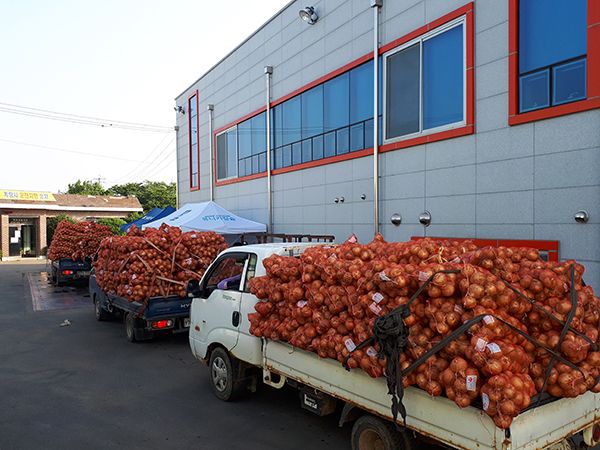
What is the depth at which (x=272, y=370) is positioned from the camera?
4.86m

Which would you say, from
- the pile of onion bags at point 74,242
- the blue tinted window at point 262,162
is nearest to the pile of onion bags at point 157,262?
the blue tinted window at point 262,162

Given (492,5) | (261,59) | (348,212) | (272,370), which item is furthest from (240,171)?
(272,370)

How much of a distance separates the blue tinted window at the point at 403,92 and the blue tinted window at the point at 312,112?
327cm

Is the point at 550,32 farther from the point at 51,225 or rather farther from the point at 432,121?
the point at 51,225

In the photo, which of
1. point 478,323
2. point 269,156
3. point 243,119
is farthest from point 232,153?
point 478,323

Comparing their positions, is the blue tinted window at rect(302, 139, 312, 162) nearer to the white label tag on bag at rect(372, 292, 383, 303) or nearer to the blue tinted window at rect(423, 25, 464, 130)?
the blue tinted window at rect(423, 25, 464, 130)

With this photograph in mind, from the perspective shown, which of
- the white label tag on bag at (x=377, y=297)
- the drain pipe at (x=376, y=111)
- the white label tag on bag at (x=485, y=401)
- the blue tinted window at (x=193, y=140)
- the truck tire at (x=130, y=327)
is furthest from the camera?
the blue tinted window at (x=193, y=140)

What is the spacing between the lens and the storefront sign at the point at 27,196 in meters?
37.3

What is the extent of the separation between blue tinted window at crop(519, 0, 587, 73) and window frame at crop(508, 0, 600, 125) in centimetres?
14

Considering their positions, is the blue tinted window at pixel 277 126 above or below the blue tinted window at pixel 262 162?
above

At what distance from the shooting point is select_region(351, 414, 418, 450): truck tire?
3.61 m

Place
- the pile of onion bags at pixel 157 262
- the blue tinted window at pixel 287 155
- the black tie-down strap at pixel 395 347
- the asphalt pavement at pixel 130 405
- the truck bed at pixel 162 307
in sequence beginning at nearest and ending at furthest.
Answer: the black tie-down strap at pixel 395 347 < the asphalt pavement at pixel 130 405 < the truck bed at pixel 162 307 < the pile of onion bags at pixel 157 262 < the blue tinted window at pixel 287 155

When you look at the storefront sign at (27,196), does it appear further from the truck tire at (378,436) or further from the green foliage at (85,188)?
the truck tire at (378,436)

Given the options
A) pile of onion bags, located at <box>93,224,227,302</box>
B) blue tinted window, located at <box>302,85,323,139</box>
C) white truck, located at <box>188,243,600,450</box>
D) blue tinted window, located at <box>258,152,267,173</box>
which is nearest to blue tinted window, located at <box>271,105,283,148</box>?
blue tinted window, located at <box>258,152,267,173</box>
